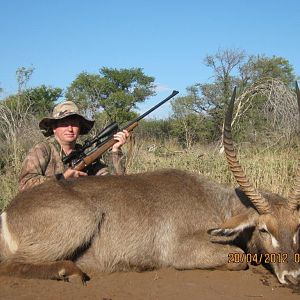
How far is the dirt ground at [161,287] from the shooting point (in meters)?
4.18

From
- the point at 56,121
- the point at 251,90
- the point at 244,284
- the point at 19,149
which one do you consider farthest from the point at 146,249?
the point at 251,90

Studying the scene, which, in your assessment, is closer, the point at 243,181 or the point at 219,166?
the point at 243,181

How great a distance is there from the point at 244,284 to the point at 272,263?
0.34 metres

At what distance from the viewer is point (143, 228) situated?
16.2 ft

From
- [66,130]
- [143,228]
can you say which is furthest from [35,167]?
[143,228]

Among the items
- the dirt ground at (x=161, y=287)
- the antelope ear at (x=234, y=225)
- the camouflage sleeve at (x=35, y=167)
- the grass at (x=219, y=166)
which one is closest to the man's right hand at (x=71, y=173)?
the camouflage sleeve at (x=35, y=167)

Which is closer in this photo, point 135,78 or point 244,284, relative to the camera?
point 244,284

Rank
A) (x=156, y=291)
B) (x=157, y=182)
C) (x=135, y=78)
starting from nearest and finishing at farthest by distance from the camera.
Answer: (x=156, y=291), (x=157, y=182), (x=135, y=78)

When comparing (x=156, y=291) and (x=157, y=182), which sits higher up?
(x=157, y=182)

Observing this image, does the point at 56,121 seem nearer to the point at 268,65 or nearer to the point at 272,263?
the point at 272,263

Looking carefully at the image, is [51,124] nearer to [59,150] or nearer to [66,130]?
[66,130]

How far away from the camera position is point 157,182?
5340 mm

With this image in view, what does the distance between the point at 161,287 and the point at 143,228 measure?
715mm

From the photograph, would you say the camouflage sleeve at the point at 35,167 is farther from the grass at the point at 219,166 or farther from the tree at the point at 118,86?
the tree at the point at 118,86
